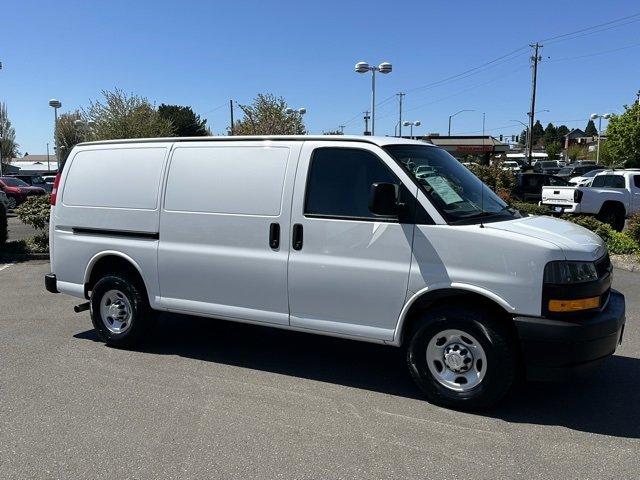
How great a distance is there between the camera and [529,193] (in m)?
21.8

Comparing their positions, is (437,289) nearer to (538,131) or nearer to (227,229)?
(227,229)

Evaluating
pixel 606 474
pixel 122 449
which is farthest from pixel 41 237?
pixel 606 474

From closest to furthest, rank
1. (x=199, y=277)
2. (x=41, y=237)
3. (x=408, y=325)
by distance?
1. (x=408, y=325)
2. (x=199, y=277)
3. (x=41, y=237)

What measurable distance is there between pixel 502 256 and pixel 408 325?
3.13 ft

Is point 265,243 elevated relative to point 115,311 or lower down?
elevated

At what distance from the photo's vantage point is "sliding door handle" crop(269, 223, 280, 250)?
4945 mm

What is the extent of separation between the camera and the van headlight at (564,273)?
13.2ft

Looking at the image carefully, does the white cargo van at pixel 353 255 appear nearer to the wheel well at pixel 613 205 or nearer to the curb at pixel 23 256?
the curb at pixel 23 256

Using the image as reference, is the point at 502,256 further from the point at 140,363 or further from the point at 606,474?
the point at 140,363

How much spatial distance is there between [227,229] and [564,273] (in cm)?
276

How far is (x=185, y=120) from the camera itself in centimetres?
6378

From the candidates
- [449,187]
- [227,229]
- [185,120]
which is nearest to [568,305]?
[449,187]

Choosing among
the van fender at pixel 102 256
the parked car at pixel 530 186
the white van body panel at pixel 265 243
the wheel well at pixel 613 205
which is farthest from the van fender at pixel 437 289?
the parked car at pixel 530 186

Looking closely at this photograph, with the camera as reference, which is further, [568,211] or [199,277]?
[568,211]
